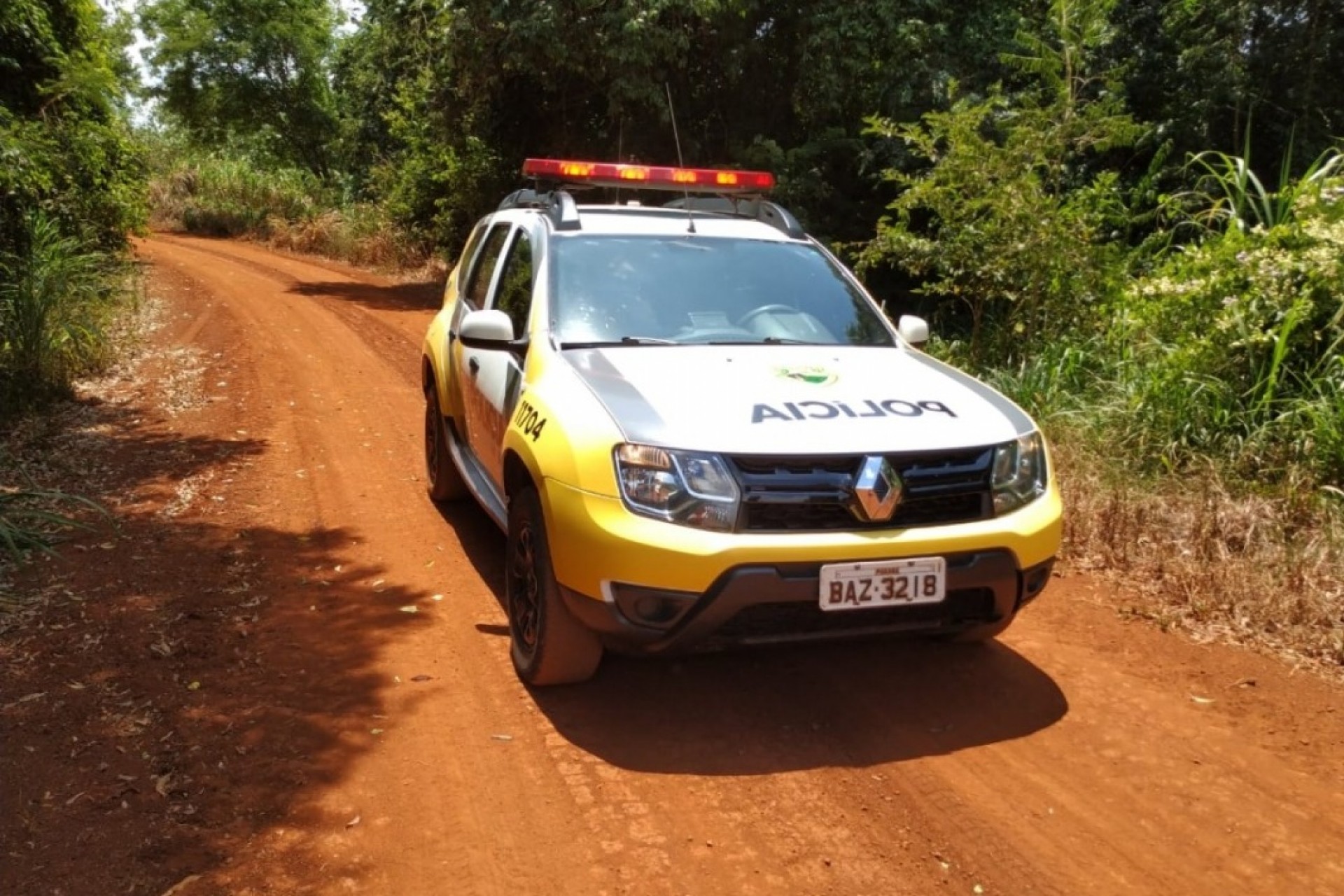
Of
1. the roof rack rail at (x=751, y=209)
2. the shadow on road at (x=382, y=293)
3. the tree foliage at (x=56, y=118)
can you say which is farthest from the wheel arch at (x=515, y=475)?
the shadow on road at (x=382, y=293)

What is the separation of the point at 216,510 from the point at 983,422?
4422 millimetres

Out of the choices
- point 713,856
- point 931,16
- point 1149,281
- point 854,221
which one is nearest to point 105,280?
point 854,221

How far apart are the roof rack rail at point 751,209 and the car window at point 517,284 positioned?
876 millimetres

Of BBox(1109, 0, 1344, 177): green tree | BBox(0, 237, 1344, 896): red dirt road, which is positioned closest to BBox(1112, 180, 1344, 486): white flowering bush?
BBox(0, 237, 1344, 896): red dirt road

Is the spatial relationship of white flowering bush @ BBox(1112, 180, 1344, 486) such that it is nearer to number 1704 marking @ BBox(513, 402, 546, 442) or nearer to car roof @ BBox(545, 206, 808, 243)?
car roof @ BBox(545, 206, 808, 243)

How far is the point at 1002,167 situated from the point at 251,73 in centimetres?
2748

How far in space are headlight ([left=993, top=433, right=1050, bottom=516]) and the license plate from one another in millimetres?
370

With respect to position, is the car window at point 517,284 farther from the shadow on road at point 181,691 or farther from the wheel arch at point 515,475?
the shadow on road at point 181,691

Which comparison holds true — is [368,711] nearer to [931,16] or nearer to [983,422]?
[983,422]

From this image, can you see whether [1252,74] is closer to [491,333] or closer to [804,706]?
[491,333]

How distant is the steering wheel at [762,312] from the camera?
4797mm

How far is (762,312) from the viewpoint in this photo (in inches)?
192

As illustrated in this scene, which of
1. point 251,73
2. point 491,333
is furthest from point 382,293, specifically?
point 251,73

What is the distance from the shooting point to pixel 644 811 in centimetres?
342
